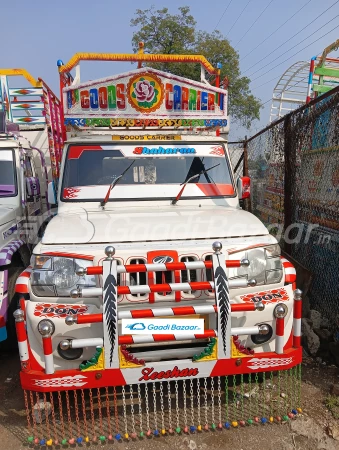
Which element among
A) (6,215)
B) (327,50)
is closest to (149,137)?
(6,215)

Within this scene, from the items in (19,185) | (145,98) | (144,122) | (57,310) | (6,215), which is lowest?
(57,310)

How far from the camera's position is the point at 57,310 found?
2.65 m

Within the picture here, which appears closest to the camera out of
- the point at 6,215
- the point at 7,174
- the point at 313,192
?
the point at 6,215

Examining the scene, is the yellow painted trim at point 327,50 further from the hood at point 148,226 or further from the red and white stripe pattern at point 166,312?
the red and white stripe pattern at point 166,312

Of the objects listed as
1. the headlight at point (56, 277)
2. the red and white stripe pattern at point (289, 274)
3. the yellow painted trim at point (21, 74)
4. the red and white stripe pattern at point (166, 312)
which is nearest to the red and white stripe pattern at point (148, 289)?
the red and white stripe pattern at point (166, 312)

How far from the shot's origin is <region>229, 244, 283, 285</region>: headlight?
286 cm

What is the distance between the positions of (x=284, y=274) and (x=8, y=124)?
192 inches

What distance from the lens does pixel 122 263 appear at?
276cm

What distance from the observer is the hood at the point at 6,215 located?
4.14 m

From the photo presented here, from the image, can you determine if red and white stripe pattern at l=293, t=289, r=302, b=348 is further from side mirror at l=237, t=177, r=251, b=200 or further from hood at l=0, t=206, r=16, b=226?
hood at l=0, t=206, r=16, b=226

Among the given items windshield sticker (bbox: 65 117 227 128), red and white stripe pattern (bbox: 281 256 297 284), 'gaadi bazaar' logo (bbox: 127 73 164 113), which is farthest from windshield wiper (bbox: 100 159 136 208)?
red and white stripe pattern (bbox: 281 256 297 284)

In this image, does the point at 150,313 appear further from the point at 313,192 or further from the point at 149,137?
the point at 313,192

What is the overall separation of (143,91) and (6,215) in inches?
86.0

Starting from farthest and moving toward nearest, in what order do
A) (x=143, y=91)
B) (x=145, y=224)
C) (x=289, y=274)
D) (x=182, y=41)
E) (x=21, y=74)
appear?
1. (x=182, y=41)
2. (x=21, y=74)
3. (x=143, y=91)
4. (x=145, y=224)
5. (x=289, y=274)
